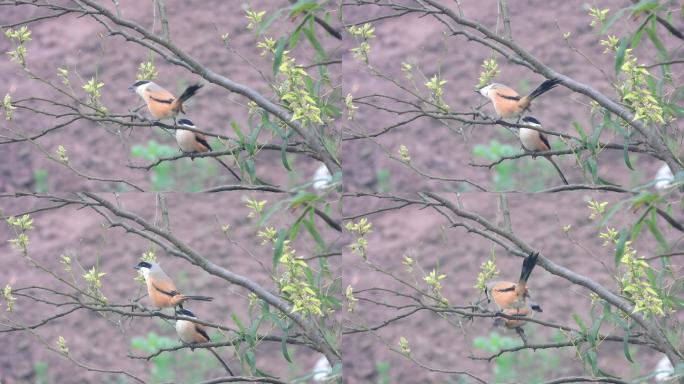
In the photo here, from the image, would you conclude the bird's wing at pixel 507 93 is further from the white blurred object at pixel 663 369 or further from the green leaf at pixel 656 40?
the white blurred object at pixel 663 369

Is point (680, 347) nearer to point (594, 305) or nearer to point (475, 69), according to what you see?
point (594, 305)

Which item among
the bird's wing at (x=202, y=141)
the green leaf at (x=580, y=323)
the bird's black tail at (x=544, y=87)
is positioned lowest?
the green leaf at (x=580, y=323)

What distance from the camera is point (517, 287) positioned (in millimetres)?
3326

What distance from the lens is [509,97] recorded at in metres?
3.40

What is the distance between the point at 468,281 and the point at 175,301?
1.00m

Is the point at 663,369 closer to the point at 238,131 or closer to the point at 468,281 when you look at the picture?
the point at 468,281

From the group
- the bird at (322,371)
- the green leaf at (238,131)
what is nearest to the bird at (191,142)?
the green leaf at (238,131)

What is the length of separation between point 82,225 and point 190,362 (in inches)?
23.8

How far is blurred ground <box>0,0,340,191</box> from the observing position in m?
3.49

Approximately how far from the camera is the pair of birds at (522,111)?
3379 millimetres

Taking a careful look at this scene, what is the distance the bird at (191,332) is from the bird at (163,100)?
0.67 meters

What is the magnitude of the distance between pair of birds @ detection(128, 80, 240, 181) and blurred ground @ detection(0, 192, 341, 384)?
0.17 metres

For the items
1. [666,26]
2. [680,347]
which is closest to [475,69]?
[666,26]

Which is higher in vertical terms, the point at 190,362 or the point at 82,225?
the point at 82,225
